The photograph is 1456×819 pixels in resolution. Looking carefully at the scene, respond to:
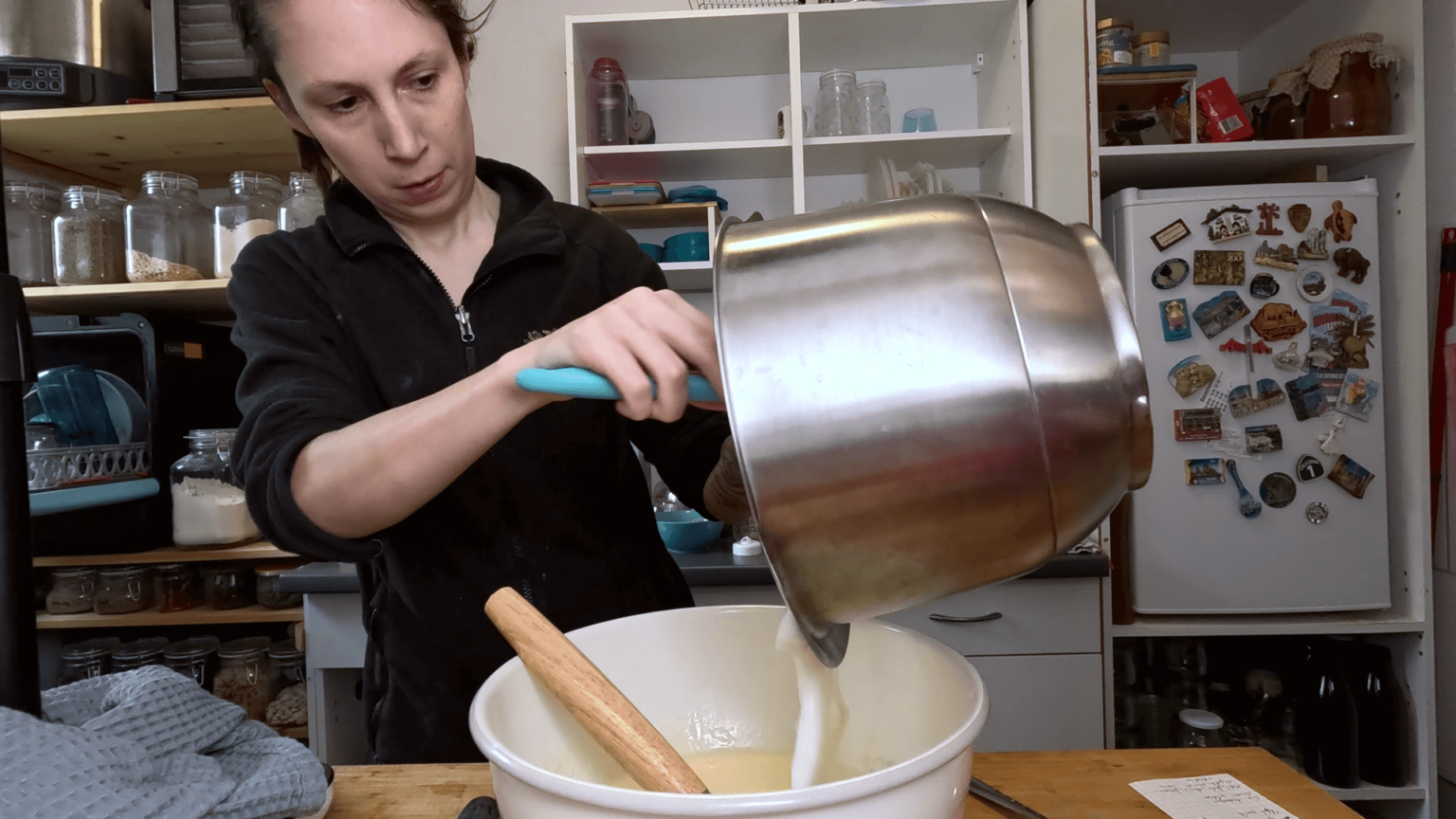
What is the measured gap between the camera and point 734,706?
588mm

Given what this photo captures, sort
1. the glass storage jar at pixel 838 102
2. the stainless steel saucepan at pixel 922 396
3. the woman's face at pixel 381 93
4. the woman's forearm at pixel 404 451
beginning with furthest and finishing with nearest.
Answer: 1. the glass storage jar at pixel 838 102
2. the woman's face at pixel 381 93
3. the woman's forearm at pixel 404 451
4. the stainless steel saucepan at pixel 922 396

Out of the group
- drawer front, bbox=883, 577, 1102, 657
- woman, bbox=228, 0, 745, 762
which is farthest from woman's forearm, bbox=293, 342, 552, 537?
drawer front, bbox=883, 577, 1102, 657

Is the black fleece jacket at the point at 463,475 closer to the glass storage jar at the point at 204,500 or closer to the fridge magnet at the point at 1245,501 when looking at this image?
the glass storage jar at the point at 204,500

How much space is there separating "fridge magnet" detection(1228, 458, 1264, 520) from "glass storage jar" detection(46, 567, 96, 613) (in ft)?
8.16

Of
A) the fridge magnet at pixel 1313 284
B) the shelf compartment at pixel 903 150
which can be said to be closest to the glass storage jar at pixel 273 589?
the shelf compartment at pixel 903 150

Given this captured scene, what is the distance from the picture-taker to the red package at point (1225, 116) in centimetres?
187

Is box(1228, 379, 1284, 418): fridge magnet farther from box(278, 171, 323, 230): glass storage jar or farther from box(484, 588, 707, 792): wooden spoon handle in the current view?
box(278, 171, 323, 230): glass storage jar

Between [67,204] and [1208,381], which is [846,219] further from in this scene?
[67,204]

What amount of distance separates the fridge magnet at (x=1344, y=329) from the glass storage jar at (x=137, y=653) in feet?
8.49

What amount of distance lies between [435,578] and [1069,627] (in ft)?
4.11

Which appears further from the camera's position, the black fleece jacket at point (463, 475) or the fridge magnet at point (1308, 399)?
the fridge magnet at point (1308, 399)

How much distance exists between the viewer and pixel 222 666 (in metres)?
1.74

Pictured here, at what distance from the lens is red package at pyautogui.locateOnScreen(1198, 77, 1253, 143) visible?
1865 millimetres

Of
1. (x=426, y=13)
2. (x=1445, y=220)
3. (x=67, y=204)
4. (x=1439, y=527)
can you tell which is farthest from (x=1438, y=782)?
(x=67, y=204)
